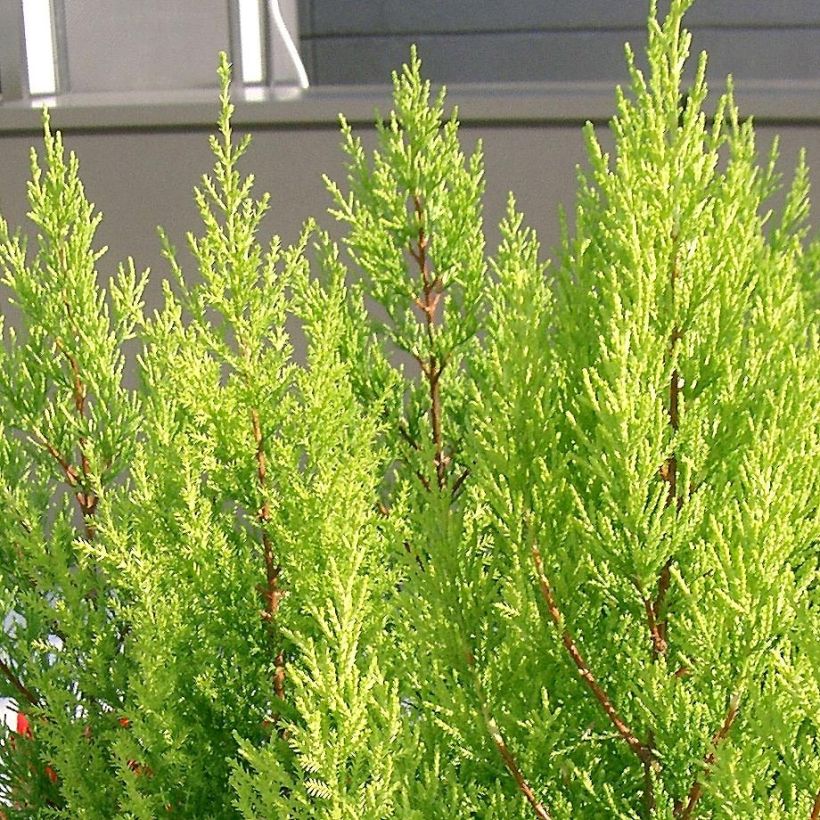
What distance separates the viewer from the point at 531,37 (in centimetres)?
623

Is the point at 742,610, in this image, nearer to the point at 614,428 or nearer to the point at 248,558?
the point at 614,428

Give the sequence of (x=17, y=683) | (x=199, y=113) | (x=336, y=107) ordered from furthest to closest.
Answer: (x=199, y=113) → (x=336, y=107) → (x=17, y=683)

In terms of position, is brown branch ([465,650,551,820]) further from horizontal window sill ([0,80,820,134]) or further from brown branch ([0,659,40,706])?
horizontal window sill ([0,80,820,134])

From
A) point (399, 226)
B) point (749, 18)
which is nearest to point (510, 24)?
point (749, 18)

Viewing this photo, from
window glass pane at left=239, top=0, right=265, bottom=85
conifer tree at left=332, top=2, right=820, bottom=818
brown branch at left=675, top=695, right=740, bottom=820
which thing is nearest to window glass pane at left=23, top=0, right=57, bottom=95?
window glass pane at left=239, top=0, right=265, bottom=85

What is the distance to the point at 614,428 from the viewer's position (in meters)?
0.70

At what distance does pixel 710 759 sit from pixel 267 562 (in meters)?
0.40

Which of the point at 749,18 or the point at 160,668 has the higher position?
the point at 749,18

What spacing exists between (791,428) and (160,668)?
52 cm

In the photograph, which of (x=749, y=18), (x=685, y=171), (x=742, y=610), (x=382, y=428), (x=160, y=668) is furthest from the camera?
(x=749, y=18)

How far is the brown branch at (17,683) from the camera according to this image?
1090 mm

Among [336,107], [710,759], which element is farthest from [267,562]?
[336,107]

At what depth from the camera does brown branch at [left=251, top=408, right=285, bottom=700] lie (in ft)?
3.18

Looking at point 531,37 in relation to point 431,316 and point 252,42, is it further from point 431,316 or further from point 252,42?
point 431,316
